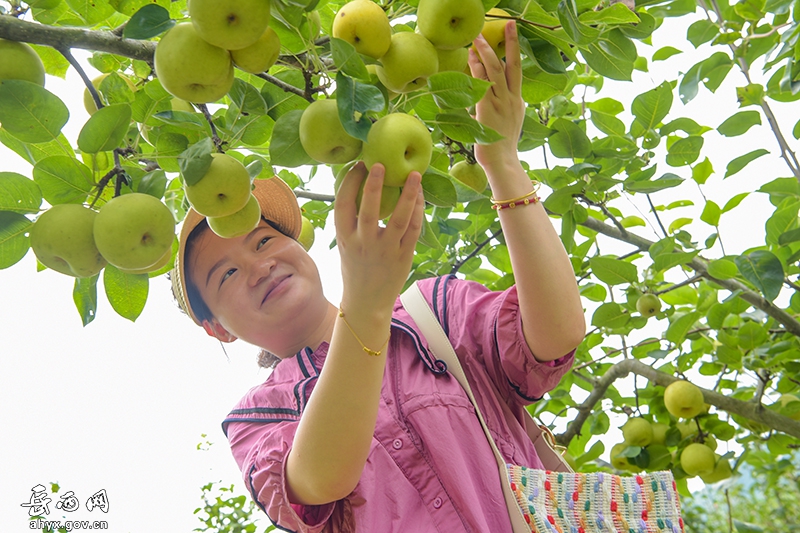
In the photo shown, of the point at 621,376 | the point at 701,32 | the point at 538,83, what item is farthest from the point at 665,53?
the point at 538,83

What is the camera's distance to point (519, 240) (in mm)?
1181

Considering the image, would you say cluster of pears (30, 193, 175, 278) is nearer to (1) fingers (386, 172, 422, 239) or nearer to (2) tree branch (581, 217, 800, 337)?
(1) fingers (386, 172, 422, 239)

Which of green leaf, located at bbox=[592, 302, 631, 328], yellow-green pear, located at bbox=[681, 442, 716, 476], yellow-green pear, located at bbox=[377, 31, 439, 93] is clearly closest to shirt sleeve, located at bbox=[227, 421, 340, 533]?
yellow-green pear, located at bbox=[377, 31, 439, 93]

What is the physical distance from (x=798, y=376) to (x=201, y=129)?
2449 mm

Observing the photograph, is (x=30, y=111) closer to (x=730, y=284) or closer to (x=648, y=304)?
(x=648, y=304)

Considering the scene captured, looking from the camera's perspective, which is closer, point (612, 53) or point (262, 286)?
point (612, 53)

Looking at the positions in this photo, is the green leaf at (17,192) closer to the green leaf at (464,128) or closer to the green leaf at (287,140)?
the green leaf at (287,140)

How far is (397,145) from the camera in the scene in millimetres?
715

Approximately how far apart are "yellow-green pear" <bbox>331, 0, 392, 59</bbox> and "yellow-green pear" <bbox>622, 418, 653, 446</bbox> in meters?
2.19

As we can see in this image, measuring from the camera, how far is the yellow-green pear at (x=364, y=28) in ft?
2.41

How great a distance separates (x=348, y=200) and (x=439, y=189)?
0.12 metres

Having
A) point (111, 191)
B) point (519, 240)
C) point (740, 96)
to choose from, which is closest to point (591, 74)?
point (740, 96)

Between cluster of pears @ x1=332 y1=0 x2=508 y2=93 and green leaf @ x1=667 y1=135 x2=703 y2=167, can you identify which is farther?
green leaf @ x1=667 y1=135 x2=703 y2=167

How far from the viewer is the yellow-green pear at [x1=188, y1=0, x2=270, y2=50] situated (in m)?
0.68
